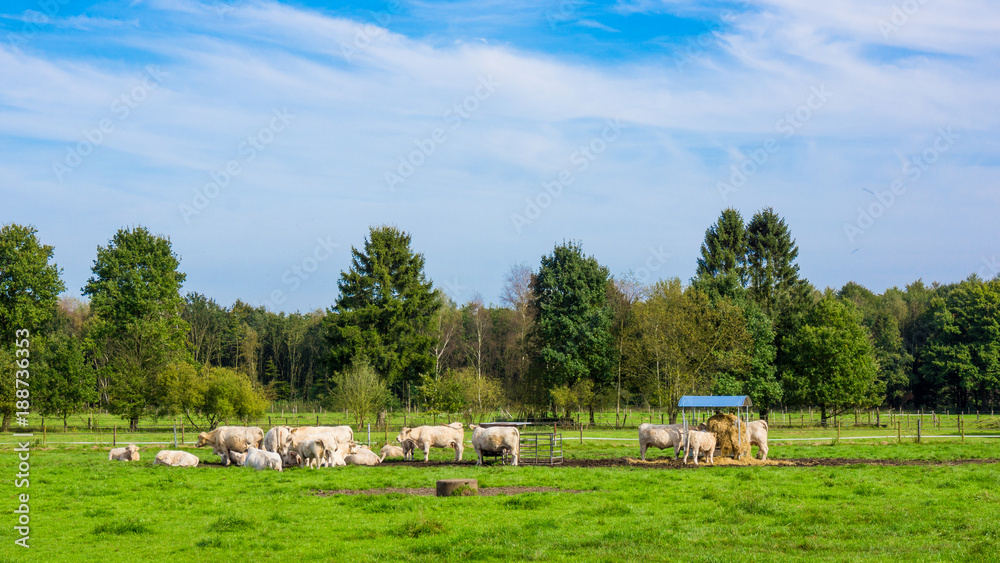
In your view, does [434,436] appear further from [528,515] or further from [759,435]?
[528,515]

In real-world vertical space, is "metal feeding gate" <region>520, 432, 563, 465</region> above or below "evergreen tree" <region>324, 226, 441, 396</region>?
below

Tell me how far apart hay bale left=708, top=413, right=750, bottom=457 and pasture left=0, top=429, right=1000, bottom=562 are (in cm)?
376

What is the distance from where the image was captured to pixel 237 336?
332ft

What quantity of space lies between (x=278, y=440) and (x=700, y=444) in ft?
47.8

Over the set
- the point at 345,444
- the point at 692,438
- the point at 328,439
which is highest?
the point at 692,438

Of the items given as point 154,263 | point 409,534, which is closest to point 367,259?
point 154,263

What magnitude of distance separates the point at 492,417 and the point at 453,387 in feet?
24.6

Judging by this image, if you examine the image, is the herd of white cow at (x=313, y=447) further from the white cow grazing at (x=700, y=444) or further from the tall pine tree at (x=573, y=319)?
the tall pine tree at (x=573, y=319)

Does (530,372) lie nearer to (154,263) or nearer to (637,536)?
(154,263)

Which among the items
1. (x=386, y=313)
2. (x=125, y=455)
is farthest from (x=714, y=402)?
(x=386, y=313)

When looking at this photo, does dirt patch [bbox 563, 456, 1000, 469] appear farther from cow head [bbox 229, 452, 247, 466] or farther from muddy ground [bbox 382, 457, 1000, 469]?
cow head [bbox 229, 452, 247, 466]

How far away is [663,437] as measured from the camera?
94.3 feet

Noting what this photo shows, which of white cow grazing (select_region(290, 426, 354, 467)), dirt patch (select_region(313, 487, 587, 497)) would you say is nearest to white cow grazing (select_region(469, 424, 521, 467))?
white cow grazing (select_region(290, 426, 354, 467))

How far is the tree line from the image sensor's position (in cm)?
5609
